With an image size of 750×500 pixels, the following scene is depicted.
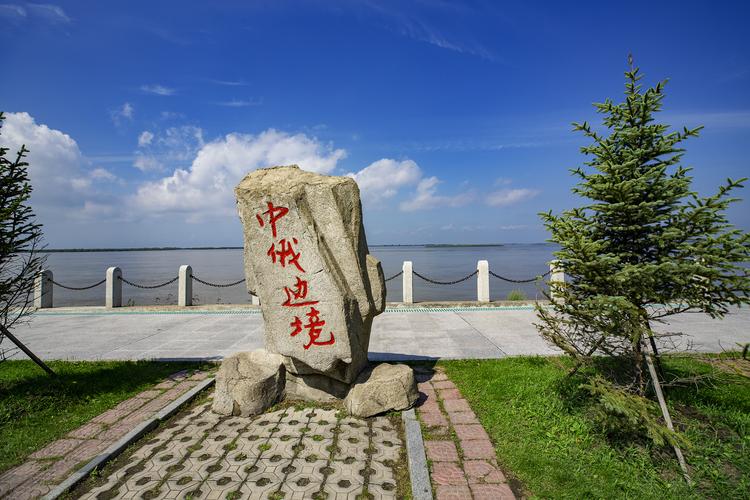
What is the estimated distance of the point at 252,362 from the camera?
16.3ft

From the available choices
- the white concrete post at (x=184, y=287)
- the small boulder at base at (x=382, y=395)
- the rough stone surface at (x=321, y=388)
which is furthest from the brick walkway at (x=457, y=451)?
the white concrete post at (x=184, y=287)

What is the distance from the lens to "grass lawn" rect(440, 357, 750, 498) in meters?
3.26

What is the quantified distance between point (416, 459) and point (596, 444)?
5.70 feet

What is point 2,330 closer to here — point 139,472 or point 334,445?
point 139,472

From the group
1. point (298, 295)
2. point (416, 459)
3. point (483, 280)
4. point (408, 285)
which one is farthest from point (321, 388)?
point (483, 280)

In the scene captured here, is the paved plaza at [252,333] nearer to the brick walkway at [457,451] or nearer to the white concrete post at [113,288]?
the white concrete post at [113,288]

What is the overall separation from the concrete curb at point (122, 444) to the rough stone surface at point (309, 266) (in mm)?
1354

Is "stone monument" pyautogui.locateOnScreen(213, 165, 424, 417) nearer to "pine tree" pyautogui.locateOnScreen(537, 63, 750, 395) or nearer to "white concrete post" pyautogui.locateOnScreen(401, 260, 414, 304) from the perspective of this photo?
"pine tree" pyautogui.locateOnScreen(537, 63, 750, 395)

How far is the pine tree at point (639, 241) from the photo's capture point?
351 centimetres

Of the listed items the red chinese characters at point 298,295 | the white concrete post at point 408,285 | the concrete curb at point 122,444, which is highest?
the red chinese characters at point 298,295

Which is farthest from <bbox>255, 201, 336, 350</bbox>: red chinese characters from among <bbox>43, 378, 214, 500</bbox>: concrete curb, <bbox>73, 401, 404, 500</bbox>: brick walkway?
<bbox>43, 378, 214, 500</bbox>: concrete curb

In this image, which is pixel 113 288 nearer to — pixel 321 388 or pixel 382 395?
pixel 321 388

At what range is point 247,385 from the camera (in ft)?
15.3

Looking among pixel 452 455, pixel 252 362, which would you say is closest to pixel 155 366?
pixel 252 362
